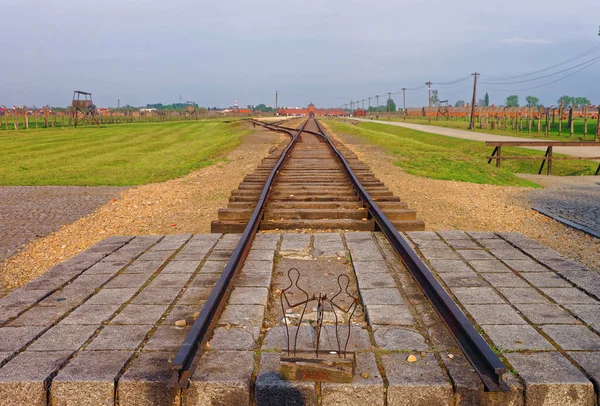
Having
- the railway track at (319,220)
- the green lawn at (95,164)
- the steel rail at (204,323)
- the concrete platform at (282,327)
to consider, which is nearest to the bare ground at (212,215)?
the railway track at (319,220)

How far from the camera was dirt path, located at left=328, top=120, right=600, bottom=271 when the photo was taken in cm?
638

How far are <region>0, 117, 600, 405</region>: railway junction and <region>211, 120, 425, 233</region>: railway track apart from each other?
0.41m

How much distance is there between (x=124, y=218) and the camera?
8.01 m

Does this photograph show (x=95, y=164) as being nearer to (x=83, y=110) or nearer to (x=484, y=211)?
(x=484, y=211)

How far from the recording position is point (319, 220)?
6.66m

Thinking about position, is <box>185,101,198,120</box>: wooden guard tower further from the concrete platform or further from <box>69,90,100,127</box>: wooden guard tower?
the concrete platform

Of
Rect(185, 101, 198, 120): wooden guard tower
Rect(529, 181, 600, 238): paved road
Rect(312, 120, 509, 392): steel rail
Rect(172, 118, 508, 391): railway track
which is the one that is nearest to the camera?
Rect(312, 120, 509, 392): steel rail

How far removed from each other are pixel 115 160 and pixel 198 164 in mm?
5025

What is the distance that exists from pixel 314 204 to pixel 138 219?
2.76 meters

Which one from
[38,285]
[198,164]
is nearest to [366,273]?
[38,285]

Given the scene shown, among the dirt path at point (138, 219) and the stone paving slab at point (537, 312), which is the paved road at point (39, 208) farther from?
the stone paving slab at point (537, 312)

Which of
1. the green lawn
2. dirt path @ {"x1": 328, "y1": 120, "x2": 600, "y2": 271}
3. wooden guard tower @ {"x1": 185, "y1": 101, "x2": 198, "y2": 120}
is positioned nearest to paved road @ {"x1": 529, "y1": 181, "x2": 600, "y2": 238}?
dirt path @ {"x1": 328, "y1": 120, "x2": 600, "y2": 271}

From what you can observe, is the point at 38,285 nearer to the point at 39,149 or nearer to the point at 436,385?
the point at 436,385

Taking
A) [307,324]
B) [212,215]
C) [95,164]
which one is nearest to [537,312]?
[307,324]
